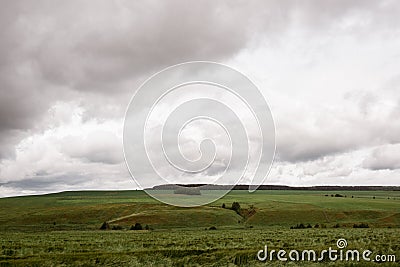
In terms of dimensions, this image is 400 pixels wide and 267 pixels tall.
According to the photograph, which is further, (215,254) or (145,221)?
(145,221)

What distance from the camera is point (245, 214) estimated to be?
105 m

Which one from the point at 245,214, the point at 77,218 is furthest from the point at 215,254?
the point at 77,218

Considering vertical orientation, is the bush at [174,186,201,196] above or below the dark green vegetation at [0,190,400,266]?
above

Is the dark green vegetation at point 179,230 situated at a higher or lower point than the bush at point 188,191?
lower

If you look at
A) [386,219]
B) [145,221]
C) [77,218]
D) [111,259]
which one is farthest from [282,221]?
[111,259]

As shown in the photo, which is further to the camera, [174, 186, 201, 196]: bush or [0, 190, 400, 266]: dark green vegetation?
[174, 186, 201, 196]: bush

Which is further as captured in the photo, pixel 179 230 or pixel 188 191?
pixel 179 230

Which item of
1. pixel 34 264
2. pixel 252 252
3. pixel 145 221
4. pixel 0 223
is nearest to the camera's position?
pixel 34 264

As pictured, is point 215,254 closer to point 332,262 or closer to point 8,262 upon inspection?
point 332,262

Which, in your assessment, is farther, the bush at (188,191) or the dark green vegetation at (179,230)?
the bush at (188,191)

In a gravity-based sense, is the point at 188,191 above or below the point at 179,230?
above

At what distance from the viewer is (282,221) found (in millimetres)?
94875

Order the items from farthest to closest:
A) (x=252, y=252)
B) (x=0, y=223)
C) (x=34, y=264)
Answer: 1. (x=0, y=223)
2. (x=252, y=252)
3. (x=34, y=264)

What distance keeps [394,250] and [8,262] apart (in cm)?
2729
